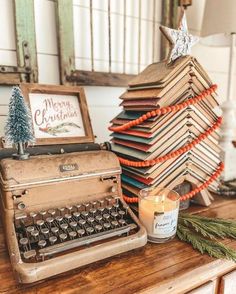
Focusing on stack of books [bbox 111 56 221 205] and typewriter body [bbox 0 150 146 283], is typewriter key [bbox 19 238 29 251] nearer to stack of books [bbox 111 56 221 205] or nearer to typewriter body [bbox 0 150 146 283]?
typewriter body [bbox 0 150 146 283]

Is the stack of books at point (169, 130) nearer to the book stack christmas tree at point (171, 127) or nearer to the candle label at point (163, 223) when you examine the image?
the book stack christmas tree at point (171, 127)

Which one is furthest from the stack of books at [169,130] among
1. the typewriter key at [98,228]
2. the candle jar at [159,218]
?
the typewriter key at [98,228]

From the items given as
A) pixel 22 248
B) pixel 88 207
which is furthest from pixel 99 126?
pixel 22 248

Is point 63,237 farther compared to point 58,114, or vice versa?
point 58,114

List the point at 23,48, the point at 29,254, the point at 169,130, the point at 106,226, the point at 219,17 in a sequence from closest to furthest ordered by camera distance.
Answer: the point at 29,254
the point at 106,226
the point at 169,130
the point at 23,48
the point at 219,17

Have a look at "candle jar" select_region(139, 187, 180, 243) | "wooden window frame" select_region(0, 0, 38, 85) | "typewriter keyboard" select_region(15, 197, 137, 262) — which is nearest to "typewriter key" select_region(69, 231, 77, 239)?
"typewriter keyboard" select_region(15, 197, 137, 262)

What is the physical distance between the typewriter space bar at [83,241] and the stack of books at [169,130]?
0.19 m

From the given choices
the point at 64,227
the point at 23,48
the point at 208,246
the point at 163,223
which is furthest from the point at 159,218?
the point at 23,48

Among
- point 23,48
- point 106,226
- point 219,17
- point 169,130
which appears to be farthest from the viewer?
point 219,17

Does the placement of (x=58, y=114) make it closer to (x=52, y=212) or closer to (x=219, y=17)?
(x=52, y=212)

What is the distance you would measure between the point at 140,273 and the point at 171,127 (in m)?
0.42

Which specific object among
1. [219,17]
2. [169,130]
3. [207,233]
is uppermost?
[219,17]

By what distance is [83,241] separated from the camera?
0.56m

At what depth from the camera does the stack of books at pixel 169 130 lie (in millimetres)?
748
